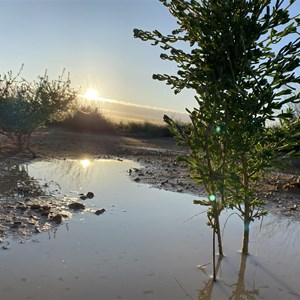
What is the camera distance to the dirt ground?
569cm

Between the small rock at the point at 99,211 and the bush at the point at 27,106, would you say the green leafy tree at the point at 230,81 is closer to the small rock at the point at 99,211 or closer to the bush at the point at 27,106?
the small rock at the point at 99,211

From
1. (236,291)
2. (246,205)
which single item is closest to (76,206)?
(246,205)

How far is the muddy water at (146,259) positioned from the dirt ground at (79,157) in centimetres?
47

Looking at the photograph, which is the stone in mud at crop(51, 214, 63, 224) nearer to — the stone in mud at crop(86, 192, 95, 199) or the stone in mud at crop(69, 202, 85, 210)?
the stone in mud at crop(69, 202, 85, 210)

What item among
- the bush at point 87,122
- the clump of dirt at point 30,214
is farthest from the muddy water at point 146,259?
the bush at point 87,122

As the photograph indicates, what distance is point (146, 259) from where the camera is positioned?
179 inches

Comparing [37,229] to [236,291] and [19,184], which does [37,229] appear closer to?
[236,291]

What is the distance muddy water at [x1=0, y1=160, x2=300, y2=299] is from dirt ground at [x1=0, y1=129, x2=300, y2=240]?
1.55 feet

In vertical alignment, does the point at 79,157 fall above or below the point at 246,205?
below

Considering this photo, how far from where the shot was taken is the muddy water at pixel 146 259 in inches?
149

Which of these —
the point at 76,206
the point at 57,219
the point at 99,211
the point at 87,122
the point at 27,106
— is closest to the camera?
the point at 57,219

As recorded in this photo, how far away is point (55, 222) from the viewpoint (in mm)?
5633

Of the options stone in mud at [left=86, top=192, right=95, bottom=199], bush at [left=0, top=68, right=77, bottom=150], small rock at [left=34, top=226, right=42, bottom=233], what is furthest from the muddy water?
bush at [left=0, top=68, right=77, bottom=150]

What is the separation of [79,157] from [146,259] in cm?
1032
